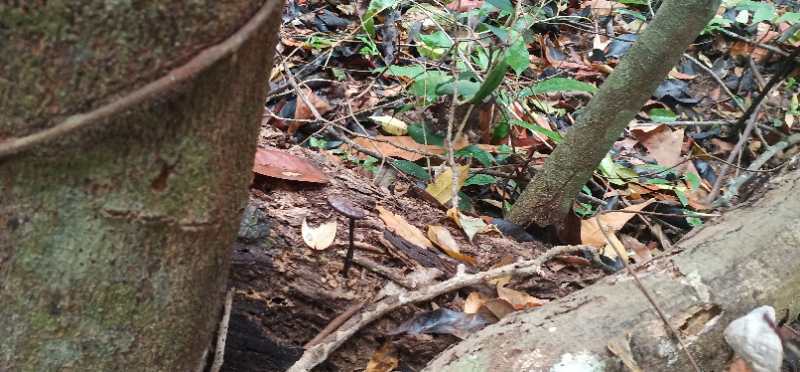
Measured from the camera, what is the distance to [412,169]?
1959 mm

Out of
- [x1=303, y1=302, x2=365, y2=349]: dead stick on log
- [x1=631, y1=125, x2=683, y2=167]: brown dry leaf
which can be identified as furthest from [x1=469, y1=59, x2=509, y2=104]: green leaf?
[x1=631, y1=125, x2=683, y2=167]: brown dry leaf

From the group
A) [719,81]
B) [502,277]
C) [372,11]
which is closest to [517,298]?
[502,277]

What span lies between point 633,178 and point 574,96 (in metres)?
0.75

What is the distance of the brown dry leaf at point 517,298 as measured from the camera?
1.26 metres

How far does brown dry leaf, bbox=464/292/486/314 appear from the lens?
125 cm

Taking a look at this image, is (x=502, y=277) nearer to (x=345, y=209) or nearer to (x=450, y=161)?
(x=345, y=209)

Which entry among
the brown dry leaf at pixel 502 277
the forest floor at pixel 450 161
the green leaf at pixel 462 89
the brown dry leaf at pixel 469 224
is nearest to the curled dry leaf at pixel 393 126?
the forest floor at pixel 450 161

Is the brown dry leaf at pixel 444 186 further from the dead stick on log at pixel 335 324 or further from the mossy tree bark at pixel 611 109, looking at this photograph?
the dead stick on log at pixel 335 324

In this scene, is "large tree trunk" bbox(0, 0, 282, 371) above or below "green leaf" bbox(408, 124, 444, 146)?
above

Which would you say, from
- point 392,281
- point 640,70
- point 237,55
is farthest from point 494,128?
point 237,55

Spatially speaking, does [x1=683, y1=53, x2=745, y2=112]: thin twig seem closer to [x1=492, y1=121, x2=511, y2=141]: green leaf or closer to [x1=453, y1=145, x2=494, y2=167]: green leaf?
[x1=492, y1=121, x2=511, y2=141]: green leaf

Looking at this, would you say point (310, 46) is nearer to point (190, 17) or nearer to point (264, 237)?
point (264, 237)

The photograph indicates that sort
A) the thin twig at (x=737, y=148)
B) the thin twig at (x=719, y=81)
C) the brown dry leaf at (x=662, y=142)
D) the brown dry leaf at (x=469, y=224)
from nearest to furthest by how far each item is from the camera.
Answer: the brown dry leaf at (x=469, y=224), the thin twig at (x=737, y=148), the brown dry leaf at (x=662, y=142), the thin twig at (x=719, y=81)

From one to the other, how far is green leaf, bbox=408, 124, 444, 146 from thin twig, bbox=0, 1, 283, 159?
144 cm
